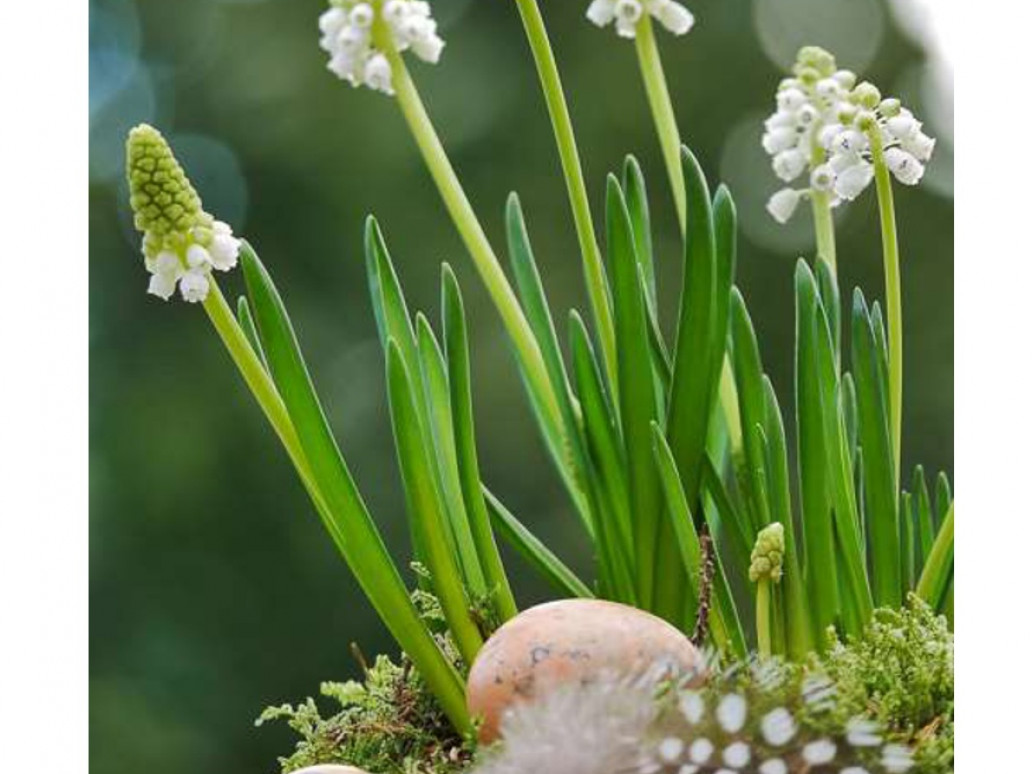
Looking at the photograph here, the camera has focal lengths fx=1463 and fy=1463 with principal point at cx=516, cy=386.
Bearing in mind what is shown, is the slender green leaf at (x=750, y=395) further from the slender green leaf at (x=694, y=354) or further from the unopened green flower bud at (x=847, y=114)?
the unopened green flower bud at (x=847, y=114)

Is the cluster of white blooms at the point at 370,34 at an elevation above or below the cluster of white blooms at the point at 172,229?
above

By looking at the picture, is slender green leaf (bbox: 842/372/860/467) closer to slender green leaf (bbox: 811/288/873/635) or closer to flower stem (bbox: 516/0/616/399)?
slender green leaf (bbox: 811/288/873/635)

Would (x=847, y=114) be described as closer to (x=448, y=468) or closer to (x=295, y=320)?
(x=448, y=468)

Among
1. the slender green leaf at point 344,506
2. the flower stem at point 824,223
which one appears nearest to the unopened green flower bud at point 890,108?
the flower stem at point 824,223

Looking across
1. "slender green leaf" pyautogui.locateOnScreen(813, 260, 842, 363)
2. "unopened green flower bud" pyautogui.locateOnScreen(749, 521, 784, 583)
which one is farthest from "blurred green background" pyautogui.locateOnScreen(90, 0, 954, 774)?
"unopened green flower bud" pyautogui.locateOnScreen(749, 521, 784, 583)

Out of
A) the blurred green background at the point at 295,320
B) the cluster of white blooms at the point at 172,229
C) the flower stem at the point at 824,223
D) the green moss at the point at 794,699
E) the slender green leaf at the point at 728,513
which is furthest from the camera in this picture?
the blurred green background at the point at 295,320

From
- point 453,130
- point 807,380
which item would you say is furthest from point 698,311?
point 453,130

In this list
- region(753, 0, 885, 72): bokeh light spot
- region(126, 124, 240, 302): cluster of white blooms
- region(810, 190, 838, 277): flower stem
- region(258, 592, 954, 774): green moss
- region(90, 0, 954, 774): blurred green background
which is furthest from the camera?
region(90, 0, 954, 774): blurred green background
